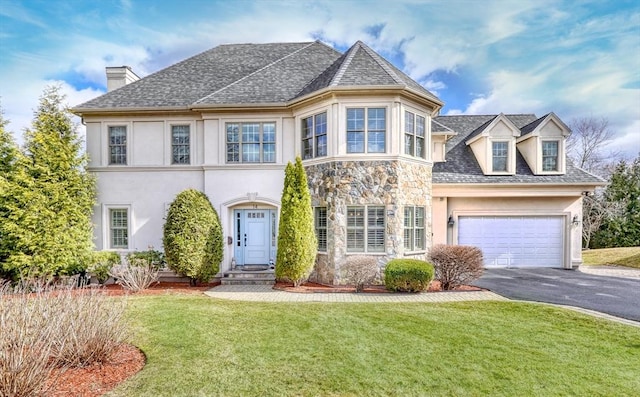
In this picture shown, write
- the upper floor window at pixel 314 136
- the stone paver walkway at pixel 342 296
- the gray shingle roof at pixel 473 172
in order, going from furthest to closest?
the gray shingle roof at pixel 473 172, the upper floor window at pixel 314 136, the stone paver walkway at pixel 342 296

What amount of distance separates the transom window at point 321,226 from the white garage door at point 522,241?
24.5 ft

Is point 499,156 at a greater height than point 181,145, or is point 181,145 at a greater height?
point 181,145

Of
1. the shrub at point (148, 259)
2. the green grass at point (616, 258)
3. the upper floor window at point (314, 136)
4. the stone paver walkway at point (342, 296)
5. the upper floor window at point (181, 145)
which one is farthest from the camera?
the green grass at point (616, 258)

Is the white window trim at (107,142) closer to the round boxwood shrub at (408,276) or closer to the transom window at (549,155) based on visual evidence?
the round boxwood shrub at (408,276)

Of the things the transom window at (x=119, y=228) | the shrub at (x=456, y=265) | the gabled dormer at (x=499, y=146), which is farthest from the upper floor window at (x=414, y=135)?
the transom window at (x=119, y=228)

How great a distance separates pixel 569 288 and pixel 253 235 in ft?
37.7

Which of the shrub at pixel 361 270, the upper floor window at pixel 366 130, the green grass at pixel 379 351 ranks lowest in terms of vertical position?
the green grass at pixel 379 351

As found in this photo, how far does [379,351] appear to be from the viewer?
18.1 feet

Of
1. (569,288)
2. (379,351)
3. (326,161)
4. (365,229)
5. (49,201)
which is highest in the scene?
A: (326,161)

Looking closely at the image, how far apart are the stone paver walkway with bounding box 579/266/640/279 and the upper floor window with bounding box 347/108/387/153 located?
11336 mm

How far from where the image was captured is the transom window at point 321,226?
37.8 feet

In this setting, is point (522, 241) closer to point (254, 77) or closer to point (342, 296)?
point (342, 296)

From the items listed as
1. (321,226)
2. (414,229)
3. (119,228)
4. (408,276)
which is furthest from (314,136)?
(119,228)

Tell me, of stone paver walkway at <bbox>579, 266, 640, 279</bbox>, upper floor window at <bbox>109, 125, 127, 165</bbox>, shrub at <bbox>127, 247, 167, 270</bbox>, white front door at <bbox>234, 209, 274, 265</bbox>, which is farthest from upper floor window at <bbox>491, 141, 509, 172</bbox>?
upper floor window at <bbox>109, 125, 127, 165</bbox>
